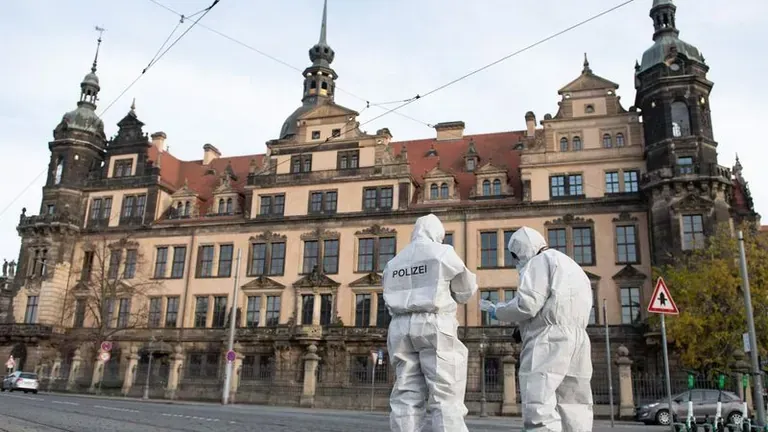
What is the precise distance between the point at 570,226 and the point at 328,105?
54.5ft

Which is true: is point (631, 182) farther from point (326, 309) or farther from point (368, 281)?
point (326, 309)

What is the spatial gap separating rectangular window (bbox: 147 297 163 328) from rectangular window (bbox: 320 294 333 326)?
429 inches

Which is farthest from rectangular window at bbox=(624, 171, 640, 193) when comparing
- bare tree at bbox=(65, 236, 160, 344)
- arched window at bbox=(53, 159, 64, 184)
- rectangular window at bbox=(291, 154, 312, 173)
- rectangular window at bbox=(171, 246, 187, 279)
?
arched window at bbox=(53, 159, 64, 184)

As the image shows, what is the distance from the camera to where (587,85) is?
35.4 metres

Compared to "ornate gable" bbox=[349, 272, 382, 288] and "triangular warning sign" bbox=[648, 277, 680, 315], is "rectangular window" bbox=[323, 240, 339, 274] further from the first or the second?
"triangular warning sign" bbox=[648, 277, 680, 315]

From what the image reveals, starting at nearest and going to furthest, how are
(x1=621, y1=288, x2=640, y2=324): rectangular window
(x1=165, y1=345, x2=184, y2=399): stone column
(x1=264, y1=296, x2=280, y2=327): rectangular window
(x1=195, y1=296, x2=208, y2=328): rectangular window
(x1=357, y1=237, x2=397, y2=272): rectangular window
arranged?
(x1=621, y1=288, x2=640, y2=324): rectangular window < (x1=165, y1=345, x2=184, y2=399): stone column < (x1=357, y1=237, x2=397, y2=272): rectangular window < (x1=264, y1=296, x2=280, y2=327): rectangular window < (x1=195, y1=296, x2=208, y2=328): rectangular window

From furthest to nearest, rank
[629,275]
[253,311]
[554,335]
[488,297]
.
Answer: [253,311] → [488,297] → [629,275] → [554,335]

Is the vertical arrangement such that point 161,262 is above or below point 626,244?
below

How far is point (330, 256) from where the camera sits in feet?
124

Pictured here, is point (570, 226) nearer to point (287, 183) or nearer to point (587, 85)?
point (587, 85)

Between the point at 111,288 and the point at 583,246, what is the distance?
2802cm

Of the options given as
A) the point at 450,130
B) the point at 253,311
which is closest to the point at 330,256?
the point at 253,311

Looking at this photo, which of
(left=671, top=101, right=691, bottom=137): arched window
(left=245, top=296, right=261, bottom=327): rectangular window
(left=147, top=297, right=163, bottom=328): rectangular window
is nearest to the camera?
(left=671, top=101, right=691, bottom=137): arched window

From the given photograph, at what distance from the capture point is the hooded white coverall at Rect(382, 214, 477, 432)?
20.8 feet
